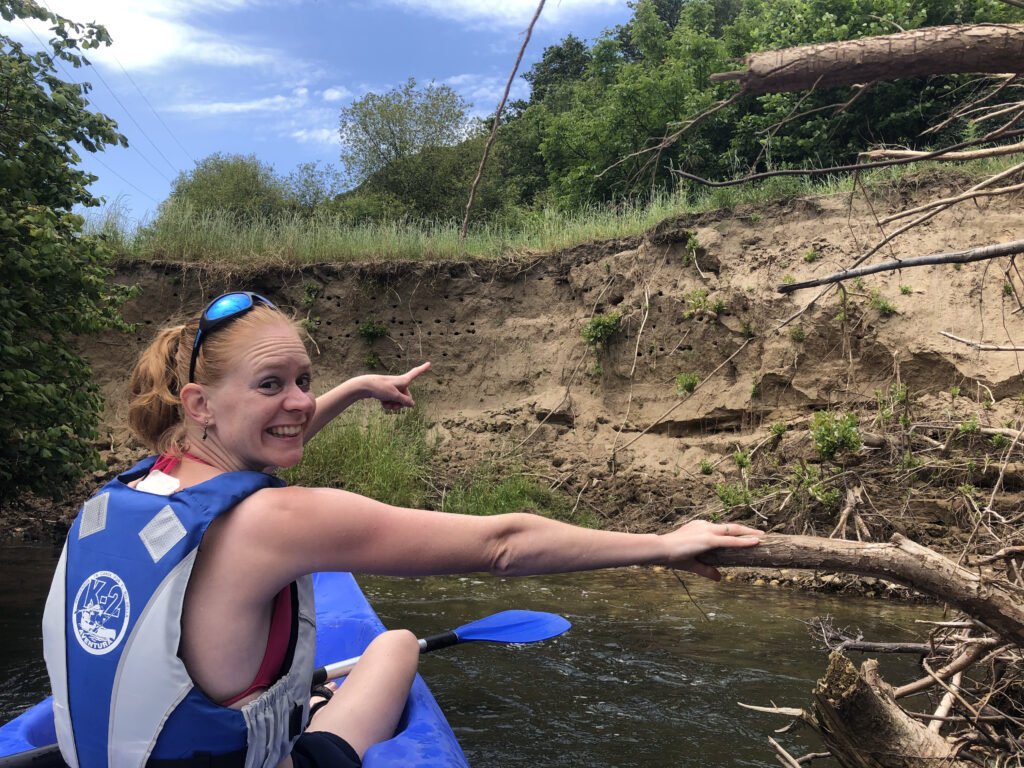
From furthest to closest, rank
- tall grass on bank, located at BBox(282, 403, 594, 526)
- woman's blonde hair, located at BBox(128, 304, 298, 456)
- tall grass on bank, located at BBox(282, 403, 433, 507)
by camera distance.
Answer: tall grass on bank, located at BBox(282, 403, 433, 507) < tall grass on bank, located at BBox(282, 403, 594, 526) < woman's blonde hair, located at BBox(128, 304, 298, 456)

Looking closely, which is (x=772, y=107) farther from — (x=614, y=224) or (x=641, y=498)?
(x=641, y=498)

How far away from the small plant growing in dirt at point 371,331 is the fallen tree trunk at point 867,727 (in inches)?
360

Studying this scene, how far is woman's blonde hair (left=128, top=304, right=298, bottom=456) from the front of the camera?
1.66 m

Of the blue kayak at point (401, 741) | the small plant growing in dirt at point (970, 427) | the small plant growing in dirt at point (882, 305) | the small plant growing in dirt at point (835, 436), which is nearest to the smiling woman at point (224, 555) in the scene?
the blue kayak at point (401, 741)

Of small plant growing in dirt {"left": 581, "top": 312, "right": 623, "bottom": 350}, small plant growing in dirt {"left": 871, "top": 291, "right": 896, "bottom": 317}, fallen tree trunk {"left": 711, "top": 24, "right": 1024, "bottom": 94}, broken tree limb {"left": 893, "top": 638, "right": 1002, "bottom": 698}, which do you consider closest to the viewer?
fallen tree trunk {"left": 711, "top": 24, "right": 1024, "bottom": 94}

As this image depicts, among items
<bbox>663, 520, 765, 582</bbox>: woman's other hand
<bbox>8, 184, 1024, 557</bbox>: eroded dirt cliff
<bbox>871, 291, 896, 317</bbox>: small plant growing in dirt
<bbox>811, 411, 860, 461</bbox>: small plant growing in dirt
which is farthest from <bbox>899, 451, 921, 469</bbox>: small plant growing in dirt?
<bbox>663, 520, 765, 582</bbox>: woman's other hand

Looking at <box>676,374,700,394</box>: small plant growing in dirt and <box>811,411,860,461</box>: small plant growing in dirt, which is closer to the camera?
<box>811,411,860,461</box>: small plant growing in dirt

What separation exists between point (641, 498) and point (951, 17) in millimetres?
9764

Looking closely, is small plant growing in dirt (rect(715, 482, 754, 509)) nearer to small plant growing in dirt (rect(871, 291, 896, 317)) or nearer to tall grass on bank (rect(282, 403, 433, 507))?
small plant growing in dirt (rect(871, 291, 896, 317))

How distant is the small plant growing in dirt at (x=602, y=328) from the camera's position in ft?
31.4

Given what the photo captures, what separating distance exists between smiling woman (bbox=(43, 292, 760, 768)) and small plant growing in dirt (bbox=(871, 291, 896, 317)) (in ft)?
22.4

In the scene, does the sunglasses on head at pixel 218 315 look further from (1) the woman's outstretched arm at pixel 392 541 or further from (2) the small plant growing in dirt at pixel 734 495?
(2) the small plant growing in dirt at pixel 734 495

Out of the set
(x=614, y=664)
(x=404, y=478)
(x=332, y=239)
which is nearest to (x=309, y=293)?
(x=332, y=239)

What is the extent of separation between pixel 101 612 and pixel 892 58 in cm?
225
